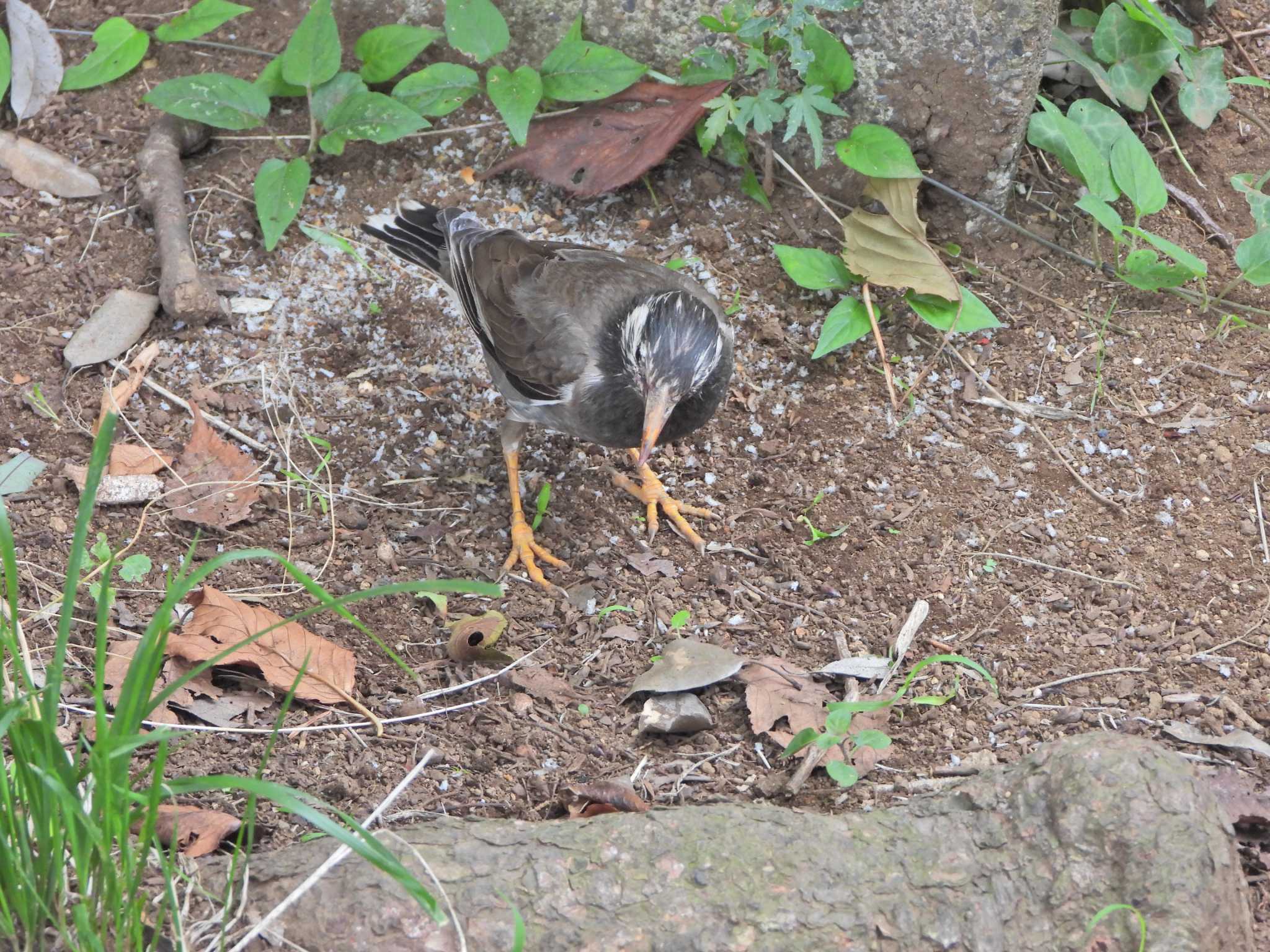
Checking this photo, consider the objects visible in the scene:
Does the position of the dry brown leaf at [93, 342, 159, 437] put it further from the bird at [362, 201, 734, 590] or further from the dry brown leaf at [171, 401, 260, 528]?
the bird at [362, 201, 734, 590]

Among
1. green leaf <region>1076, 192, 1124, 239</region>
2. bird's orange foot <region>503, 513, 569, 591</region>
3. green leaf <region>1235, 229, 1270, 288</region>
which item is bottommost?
bird's orange foot <region>503, 513, 569, 591</region>

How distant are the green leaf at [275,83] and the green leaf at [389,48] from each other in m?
0.34

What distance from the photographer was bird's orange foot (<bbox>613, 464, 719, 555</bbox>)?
4.65 meters

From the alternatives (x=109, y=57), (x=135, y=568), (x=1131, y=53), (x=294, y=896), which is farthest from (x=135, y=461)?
(x=1131, y=53)

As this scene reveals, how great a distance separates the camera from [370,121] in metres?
5.32

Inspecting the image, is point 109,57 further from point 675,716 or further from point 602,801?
point 602,801

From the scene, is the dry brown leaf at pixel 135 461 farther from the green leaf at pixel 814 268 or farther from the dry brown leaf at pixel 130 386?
the green leaf at pixel 814 268

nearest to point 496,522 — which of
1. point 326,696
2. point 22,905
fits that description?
point 326,696

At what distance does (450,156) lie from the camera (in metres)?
5.79

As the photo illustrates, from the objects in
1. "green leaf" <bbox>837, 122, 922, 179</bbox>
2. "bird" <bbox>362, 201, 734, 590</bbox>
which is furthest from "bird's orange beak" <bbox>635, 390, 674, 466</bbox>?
"green leaf" <bbox>837, 122, 922, 179</bbox>

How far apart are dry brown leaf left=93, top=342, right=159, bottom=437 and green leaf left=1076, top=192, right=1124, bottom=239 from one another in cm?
384

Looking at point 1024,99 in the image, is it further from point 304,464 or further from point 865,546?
point 304,464

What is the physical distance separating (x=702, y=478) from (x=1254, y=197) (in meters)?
2.60

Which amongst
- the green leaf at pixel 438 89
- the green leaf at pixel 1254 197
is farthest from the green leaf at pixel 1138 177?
the green leaf at pixel 438 89
